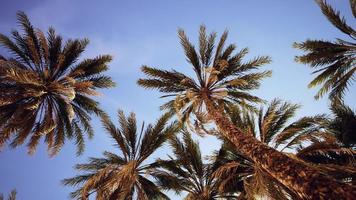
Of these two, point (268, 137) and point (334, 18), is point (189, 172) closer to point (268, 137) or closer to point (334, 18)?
point (268, 137)

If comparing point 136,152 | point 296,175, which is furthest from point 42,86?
point 296,175

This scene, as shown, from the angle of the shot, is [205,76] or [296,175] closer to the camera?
[296,175]

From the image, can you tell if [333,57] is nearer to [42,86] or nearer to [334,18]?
[334,18]

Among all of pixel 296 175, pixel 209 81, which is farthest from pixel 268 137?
pixel 296 175

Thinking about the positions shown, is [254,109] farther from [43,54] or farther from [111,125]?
[43,54]

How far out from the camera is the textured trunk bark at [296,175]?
4359 millimetres

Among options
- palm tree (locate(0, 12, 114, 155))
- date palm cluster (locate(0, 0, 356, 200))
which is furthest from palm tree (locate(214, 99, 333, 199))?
palm tree (locate(0, 12, 114, 155))

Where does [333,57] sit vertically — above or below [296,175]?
above

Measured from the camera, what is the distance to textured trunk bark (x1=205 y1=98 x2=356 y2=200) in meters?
4.36

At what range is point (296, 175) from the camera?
5.34 meters

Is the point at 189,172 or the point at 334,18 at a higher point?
the point at 334,18

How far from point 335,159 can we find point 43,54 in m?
11.8

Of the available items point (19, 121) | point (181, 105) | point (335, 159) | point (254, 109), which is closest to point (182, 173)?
point (181, 105)

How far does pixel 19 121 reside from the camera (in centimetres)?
1345
